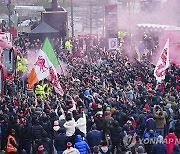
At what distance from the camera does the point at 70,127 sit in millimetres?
15883

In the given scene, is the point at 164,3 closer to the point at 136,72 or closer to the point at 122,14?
the point at 122,14

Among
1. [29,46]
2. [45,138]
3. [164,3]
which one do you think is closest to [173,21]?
[164,3]

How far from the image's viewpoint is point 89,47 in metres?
36.2

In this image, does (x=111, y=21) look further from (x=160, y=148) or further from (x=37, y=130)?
(x=160, y=148)

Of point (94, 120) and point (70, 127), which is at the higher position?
point (70, 127)

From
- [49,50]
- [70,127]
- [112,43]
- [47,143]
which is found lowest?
[112,43]

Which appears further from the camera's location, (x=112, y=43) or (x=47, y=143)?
(x=112, y=43)

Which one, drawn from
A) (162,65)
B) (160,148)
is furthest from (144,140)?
(162,65)

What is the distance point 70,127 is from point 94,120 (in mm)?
1411

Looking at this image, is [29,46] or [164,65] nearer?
[164,65]

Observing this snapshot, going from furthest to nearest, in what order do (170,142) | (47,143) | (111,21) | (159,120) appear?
(111,21) → (159,120) → (47,143) → (170,142)

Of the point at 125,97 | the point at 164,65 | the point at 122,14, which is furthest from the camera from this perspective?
the point at 122,14

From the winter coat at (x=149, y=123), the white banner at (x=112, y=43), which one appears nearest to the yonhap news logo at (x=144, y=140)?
the winter coat at (x=149, y=123)

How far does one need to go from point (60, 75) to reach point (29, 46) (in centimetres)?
1374
